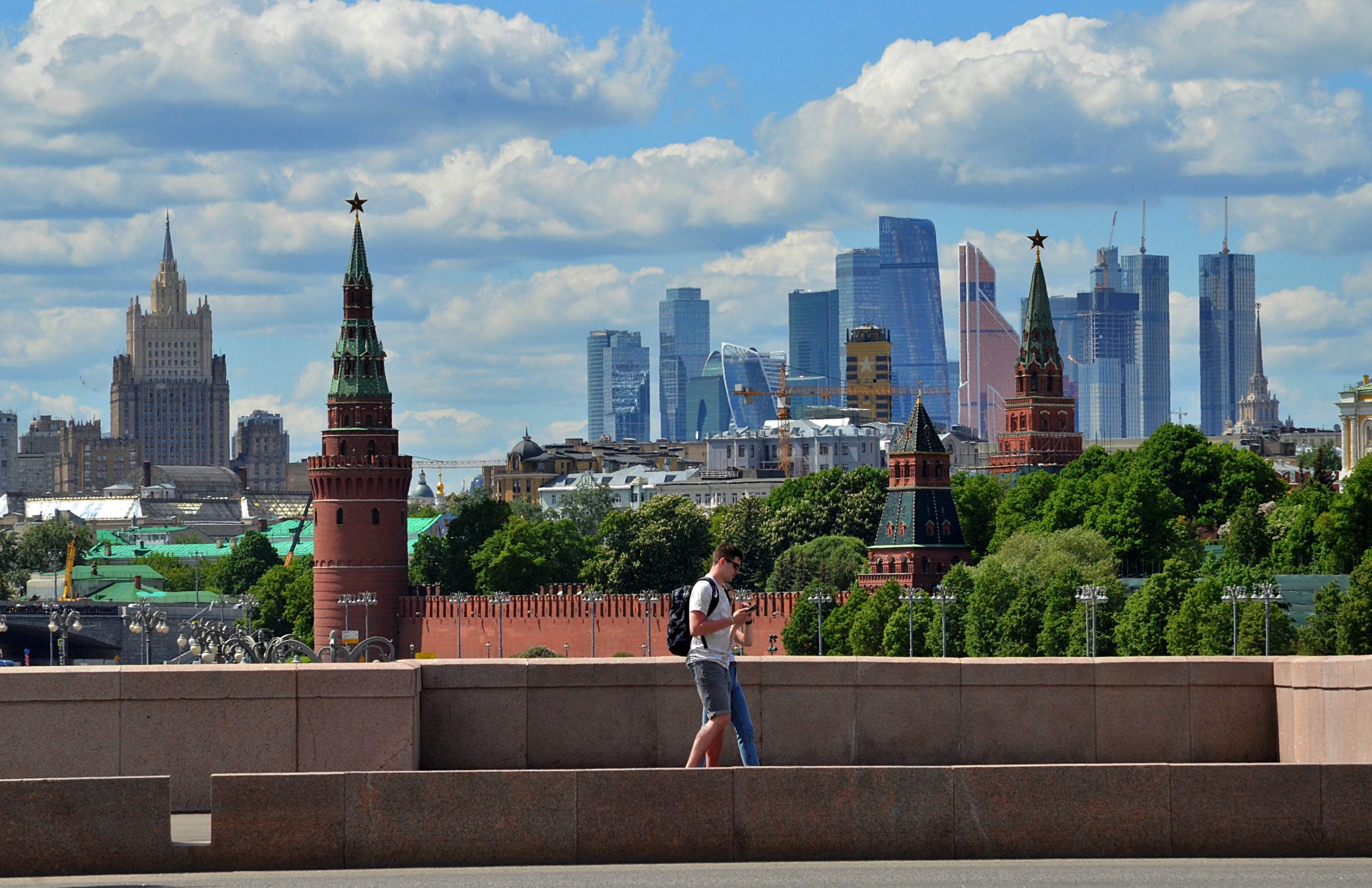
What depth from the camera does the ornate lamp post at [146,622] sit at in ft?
370

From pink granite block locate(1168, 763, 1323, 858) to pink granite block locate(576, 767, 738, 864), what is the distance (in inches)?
140

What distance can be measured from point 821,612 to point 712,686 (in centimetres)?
9591

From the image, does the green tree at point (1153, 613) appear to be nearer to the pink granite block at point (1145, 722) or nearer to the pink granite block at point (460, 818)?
the pink granite block at point (1145, 722)

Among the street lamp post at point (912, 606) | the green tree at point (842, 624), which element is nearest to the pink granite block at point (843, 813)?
the street lamp post at point (912, 606)

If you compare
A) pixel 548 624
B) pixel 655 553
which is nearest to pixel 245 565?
pixel 655 553

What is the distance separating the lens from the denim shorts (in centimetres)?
2273

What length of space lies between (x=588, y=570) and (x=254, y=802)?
127 m

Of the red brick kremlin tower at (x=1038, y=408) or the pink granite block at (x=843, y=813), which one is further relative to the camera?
the red brick kremlin tower at (x=1038, y=408)

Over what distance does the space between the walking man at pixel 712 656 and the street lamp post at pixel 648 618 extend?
107 meters

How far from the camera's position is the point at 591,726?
24672 millimetres

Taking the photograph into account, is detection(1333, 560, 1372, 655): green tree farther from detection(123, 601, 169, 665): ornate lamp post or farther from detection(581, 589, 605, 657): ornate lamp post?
detection(581, 589, 605, 657): ornate lamp post

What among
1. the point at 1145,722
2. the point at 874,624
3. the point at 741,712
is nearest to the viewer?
the point at 741,712

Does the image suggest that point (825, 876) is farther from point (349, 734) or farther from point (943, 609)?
point (943, 609)

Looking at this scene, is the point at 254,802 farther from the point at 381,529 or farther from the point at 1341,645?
the point at 381,529
